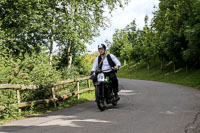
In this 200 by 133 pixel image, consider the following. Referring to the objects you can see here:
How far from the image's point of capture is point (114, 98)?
8.77 metres

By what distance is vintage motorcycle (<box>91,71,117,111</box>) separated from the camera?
307 inches

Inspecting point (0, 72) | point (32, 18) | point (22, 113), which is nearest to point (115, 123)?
point (22, 113)

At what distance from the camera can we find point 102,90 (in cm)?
790

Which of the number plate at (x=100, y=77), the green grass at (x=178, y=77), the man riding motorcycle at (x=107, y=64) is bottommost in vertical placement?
the green grass at (x=178, y=77)

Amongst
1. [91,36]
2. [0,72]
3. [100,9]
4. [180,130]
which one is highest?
[100,9]

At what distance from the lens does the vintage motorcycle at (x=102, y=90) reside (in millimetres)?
7785

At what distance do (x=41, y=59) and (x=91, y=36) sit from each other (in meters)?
5.92

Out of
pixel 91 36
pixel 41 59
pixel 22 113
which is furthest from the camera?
pixel 91 36

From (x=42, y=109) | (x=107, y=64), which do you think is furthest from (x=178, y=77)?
(x=42, y=109)

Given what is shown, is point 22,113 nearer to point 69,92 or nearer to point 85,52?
point 69,92

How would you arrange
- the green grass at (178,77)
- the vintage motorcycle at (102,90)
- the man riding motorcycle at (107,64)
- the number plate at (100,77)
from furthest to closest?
the green grass at (178,77) → the man riding motorcycle at (107,64) → the number plate at (100,77) → the vintage motorcycle at (102,90)

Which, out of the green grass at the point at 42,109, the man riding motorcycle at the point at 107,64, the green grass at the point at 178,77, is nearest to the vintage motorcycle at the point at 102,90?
the man riding motorcycle at the point at 107,64

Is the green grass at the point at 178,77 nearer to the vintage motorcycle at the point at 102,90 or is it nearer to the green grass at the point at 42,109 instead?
the green grass at the point at 42,109

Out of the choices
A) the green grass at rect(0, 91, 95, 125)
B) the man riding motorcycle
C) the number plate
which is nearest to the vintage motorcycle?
the number plate
